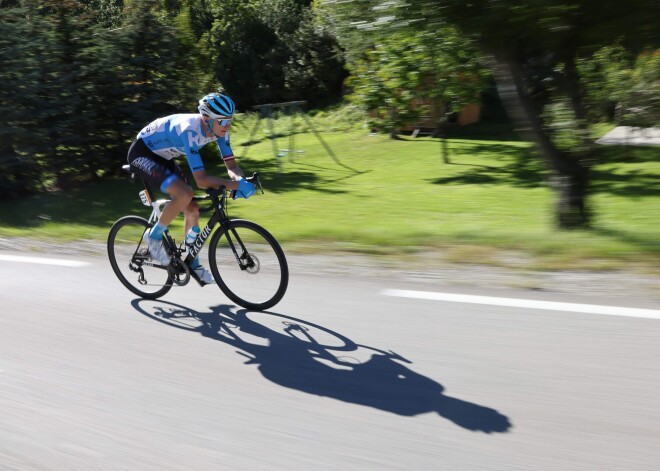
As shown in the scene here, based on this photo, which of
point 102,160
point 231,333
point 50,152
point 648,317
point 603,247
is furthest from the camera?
point 102,160

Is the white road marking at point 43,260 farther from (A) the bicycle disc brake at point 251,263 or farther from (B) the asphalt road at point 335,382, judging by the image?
(A) the bicycle disc brake at point 251,263

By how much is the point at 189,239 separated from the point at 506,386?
304 cm

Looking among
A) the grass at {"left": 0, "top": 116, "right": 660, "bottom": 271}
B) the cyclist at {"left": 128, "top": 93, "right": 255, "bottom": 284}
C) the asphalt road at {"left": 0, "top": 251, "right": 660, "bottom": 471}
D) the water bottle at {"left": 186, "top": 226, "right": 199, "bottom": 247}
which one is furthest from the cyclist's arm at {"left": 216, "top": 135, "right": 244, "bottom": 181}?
the grass at {"left": 0, "top": 116, "right": 660, "bottom": 271}

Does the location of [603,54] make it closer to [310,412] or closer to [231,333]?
[231,333]

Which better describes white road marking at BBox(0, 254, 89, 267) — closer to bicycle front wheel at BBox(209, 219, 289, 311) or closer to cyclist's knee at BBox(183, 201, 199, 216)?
cyclist's knee at BBox(183, 201, 199, 216)

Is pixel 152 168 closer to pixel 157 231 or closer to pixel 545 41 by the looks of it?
pixel 157 231

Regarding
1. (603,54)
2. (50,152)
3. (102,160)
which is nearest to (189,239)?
(603,54)

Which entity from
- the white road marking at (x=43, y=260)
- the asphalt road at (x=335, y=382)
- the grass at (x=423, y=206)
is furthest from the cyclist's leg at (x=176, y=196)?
the grass at (x=423, y=206)

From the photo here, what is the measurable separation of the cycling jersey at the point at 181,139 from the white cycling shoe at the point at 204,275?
907 mm

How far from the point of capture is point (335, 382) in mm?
4379

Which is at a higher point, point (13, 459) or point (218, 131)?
point (218, 131)

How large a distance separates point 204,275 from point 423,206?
757 centimetres

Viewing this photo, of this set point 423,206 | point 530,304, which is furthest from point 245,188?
point 423,206

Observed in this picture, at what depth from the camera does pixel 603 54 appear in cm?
888
